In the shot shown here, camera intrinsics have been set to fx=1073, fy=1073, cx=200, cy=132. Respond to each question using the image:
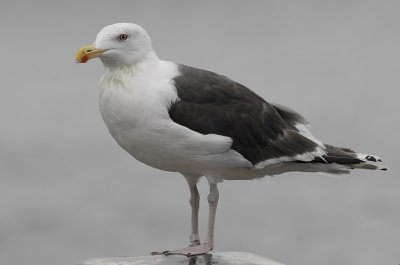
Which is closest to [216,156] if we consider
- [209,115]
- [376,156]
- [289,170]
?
[209,115]

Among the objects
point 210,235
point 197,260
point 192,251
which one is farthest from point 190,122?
point 197,260

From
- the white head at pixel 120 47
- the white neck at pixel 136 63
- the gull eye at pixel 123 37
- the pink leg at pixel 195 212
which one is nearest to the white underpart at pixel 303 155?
the pink leg at pixel 195 212

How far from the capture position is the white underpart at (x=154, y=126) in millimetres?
13492

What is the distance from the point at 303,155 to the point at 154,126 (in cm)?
240

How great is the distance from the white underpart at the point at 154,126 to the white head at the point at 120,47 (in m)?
0.11

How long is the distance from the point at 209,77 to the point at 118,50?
1.29m

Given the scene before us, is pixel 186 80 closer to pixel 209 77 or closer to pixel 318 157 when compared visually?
pixel 209 77

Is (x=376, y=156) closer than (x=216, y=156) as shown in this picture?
No

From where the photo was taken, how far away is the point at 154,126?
1346cm

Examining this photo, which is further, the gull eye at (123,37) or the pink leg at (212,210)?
the pink leg at (212,210)

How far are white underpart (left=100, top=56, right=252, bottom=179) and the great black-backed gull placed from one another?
0.01m

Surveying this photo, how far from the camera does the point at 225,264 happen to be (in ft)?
46.8

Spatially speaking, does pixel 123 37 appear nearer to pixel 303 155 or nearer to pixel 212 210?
pixel 212 210

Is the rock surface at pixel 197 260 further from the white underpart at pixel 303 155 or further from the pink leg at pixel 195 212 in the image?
the white underpart at pixel 303 155
